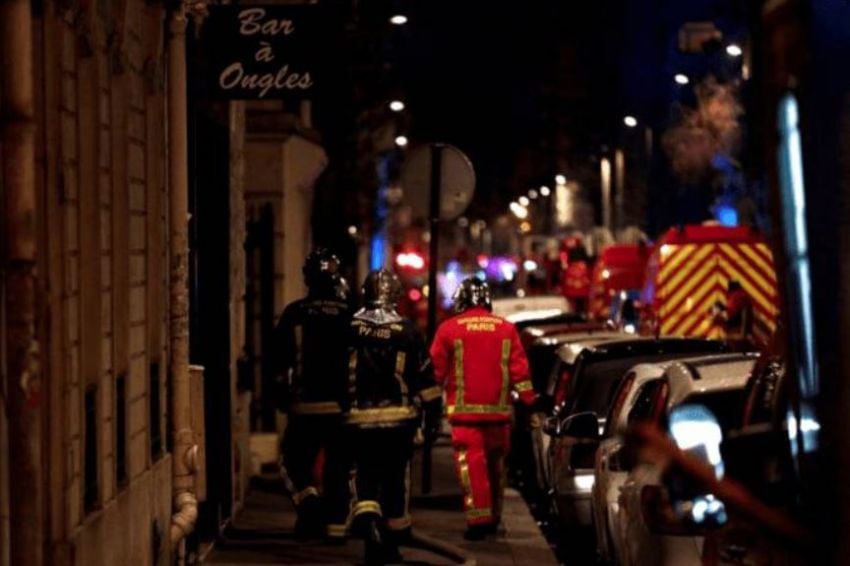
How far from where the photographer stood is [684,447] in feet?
29.3

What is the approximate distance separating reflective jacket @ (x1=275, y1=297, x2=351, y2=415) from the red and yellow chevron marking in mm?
12333

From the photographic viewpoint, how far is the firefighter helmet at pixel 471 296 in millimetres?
15945

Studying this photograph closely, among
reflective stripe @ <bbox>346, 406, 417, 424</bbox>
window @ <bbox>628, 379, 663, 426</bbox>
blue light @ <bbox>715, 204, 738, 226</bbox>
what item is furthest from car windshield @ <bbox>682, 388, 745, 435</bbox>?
blue light @ <bbox>715, 204, 738, 226</bbox>

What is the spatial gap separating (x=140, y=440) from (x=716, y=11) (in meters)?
42.9

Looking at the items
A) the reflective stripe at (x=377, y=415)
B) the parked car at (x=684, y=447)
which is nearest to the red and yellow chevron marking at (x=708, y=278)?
the reflective stripe at (x=377, y=415)

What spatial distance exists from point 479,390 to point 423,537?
116 centimetres

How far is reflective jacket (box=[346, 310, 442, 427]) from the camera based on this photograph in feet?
45.7

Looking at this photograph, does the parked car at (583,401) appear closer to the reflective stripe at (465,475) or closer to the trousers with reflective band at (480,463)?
the trousers with reflective band at (480,463)

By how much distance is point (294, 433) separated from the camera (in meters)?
15.2

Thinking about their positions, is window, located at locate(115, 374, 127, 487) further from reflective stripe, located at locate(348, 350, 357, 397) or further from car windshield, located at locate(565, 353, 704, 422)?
car windshield, located at locate(565, 353, 704, 422)

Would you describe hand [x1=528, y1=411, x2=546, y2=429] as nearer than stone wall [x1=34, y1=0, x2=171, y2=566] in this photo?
No

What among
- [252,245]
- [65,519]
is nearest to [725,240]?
[252,245]

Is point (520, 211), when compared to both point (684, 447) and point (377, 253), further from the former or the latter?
point (684, 447)

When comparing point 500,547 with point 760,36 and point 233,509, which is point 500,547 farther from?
point 760,36
